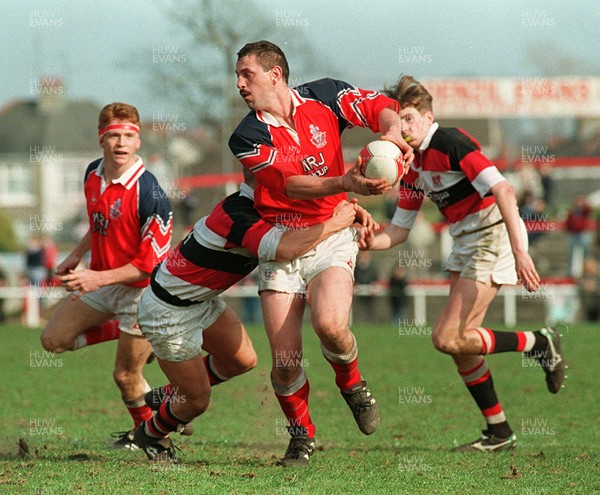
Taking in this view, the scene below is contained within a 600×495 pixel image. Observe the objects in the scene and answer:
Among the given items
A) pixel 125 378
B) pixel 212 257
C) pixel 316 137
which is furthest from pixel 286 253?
pixel 125 378

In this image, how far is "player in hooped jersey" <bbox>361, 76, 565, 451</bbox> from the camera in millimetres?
7219

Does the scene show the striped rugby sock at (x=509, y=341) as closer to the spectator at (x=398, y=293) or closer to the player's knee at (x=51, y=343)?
the player's knee at (x=51, y=343)

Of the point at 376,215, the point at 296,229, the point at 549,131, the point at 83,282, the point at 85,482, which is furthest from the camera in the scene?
the point at 549,131

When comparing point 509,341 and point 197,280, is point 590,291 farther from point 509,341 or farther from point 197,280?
point 197,280

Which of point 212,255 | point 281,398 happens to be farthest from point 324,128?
point 281,398

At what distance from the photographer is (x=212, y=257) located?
623cm

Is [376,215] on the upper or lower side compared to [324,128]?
lower

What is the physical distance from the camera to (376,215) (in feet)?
111

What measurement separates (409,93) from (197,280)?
2.20 meters

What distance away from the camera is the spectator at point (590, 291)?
20766 millimetres

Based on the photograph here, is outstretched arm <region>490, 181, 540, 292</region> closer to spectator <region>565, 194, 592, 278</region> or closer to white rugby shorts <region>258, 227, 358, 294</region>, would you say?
white rugby shorts <region>258, 227, 358, 294</region>

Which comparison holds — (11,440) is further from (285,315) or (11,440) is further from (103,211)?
(285,315)

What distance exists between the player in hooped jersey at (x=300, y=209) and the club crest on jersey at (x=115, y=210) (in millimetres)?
1492

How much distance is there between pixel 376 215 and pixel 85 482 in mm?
28647
